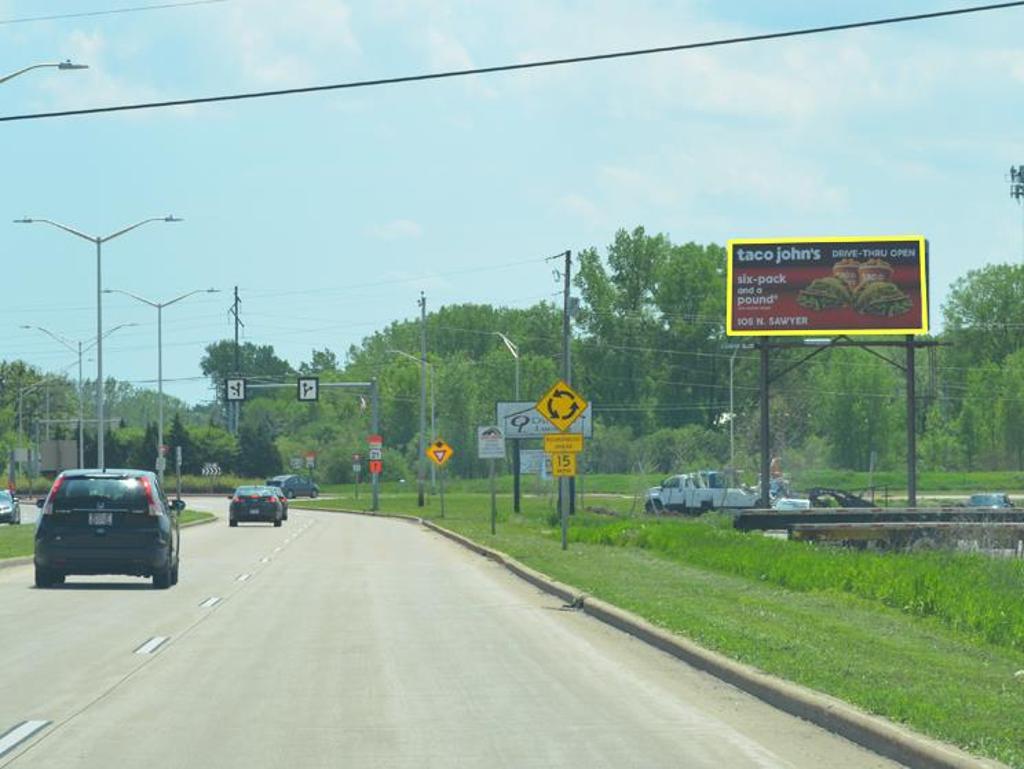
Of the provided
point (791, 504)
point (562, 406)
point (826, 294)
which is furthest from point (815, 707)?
point (791, 504)

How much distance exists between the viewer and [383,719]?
12.6 metres

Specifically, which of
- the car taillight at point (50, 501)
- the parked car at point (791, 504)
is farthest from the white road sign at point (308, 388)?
the car taillight at point (50, 501)

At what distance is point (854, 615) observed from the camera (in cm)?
2011

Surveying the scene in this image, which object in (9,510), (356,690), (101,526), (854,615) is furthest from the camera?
(9,510)

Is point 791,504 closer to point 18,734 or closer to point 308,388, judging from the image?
point 308,388

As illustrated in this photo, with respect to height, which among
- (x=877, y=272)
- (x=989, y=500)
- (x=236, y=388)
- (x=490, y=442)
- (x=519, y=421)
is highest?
(x=877, y=272)

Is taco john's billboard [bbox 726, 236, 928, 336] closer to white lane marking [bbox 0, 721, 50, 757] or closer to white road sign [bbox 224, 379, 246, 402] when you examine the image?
white road sign [bbox 224, 379, 246, 402]

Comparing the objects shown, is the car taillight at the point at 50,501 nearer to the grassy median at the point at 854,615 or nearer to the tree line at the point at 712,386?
the grassy median at the point at 854,615

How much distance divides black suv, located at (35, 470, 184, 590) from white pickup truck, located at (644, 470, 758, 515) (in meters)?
44.5

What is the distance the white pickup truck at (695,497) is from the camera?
7038 cm

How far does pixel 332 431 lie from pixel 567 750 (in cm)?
15417

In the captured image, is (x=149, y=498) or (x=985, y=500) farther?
(x=985, y=500)

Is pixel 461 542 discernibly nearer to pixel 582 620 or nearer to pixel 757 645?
pixel 582 620

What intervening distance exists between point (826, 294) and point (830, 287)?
242mm
